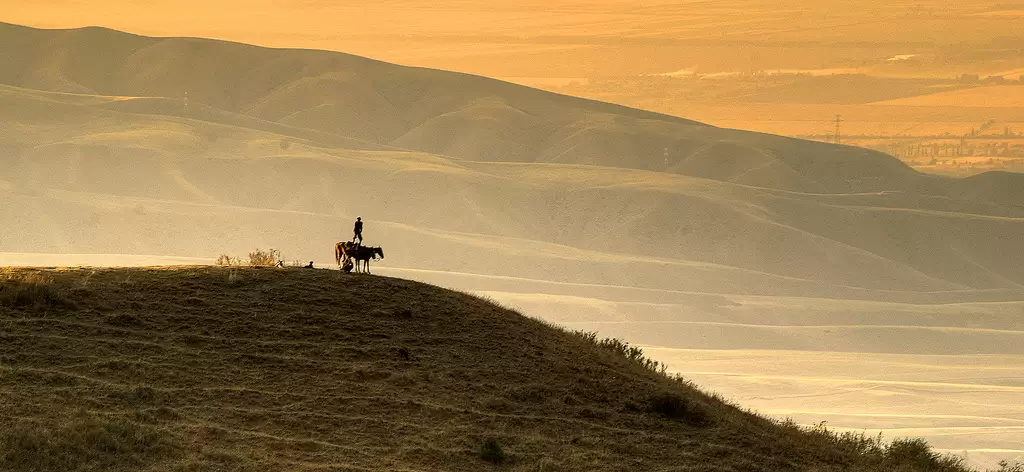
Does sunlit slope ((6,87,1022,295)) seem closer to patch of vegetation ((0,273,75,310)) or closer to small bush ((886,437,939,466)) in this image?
small bush ((886,437,939,466))

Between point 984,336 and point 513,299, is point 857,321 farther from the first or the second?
point 513,299

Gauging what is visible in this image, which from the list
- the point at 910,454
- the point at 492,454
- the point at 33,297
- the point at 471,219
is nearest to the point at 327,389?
the point at 492,454

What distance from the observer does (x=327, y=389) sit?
19.7 m

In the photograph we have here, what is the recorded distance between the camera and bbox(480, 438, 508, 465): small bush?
18000mm

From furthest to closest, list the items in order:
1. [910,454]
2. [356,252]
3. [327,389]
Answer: [356,252] → [910,454] → [327,389]

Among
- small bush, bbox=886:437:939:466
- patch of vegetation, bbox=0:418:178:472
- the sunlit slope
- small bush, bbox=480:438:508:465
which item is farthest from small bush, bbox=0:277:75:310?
the sunlit slope

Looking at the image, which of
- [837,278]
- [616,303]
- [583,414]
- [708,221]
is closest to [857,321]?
[616,303]

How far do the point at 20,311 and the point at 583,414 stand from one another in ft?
28.4

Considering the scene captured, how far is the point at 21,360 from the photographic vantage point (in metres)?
19.5

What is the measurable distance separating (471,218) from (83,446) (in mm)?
158319

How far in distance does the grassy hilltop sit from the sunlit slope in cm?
11259

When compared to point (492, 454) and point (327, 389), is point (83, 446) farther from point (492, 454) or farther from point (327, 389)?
point (492, 454)

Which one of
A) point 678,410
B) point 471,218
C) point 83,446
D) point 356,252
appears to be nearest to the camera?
point 83,446

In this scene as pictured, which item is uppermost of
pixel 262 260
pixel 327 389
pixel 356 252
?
pixel 356 252
